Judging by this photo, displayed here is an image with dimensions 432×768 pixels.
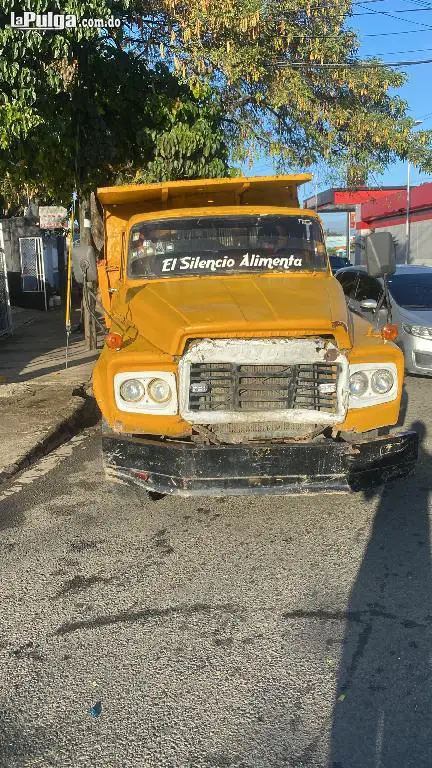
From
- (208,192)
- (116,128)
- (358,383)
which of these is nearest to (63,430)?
(208,192)

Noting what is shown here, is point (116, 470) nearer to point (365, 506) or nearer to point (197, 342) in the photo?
point (197, 342)

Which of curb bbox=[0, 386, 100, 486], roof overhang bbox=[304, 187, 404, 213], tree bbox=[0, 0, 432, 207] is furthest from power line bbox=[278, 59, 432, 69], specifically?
roof overhang bbox=[304, 187, 404, 213]

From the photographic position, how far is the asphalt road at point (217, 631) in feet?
9.30

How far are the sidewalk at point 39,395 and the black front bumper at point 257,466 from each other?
2.26 meters

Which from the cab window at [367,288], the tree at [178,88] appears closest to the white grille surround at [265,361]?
the tree at [178,88]

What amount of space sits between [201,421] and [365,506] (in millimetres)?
1638

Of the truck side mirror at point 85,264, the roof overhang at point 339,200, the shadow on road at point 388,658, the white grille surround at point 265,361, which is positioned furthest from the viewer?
the roof overhang at point 339,200

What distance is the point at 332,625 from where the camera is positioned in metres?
3.64

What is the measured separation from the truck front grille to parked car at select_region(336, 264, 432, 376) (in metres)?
4.26

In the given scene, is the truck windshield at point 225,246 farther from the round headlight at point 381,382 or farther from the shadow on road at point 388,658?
the shadow on road at point 388,658

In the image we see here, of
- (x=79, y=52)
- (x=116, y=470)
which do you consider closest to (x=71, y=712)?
(x=116, y=470)

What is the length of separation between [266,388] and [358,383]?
585 mm

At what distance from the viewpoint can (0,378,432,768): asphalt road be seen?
284 cm

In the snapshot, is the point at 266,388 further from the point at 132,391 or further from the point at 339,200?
the point at 339,200
